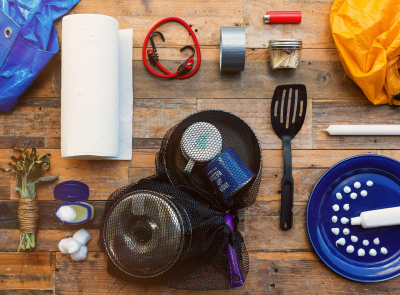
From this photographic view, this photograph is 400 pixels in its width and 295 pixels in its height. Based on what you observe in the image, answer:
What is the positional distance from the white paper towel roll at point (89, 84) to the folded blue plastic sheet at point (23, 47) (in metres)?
0.09

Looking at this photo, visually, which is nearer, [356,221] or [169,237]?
[169,237]

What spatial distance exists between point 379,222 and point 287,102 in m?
0.37

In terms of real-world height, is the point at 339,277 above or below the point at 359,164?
below

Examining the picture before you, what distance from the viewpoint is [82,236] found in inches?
28.5

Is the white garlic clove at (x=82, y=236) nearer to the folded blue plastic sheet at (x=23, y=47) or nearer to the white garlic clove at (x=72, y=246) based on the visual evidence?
the white garlic clove at (x=72, y=246)

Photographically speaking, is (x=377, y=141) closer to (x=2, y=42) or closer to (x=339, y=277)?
(x=339, y=277)

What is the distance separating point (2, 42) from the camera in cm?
68

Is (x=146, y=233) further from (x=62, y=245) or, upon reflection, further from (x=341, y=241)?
(x=341, y=241)

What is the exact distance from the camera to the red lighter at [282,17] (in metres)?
0.73

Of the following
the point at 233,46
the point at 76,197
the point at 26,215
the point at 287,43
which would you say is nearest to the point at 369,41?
the point at 287,43

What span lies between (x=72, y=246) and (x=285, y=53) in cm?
70

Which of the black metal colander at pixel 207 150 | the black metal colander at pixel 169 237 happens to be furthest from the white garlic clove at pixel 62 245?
the black metal colander at pixel 207 150

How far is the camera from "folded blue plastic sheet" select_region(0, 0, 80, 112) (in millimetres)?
686

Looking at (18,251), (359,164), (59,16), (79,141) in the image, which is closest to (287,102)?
(359,164)
